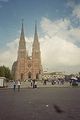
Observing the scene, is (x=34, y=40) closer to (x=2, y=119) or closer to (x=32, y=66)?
(x=32, y=66)

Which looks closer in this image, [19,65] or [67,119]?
[67,119]

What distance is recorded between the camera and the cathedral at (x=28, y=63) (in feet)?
584

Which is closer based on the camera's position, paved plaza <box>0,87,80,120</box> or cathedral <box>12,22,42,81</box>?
paved plaza <box>0,87,80,120</box>

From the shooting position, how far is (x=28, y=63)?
602 ft

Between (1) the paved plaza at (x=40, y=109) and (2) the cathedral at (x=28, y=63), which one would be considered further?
(2) the cathedral at (x=28, y=63)

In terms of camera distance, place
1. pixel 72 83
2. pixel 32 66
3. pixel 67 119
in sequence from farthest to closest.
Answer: pixel 32 66, pixel 72 83, pixel 67 119

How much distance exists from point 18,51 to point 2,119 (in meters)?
170

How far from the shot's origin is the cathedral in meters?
178

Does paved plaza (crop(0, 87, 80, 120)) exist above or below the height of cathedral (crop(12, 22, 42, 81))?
below

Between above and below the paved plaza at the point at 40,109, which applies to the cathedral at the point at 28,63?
above

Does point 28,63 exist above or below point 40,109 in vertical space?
above

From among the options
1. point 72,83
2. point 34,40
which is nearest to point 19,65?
point 34,40

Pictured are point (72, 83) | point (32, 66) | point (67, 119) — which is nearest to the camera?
point (67, 119)

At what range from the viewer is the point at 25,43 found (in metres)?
183
